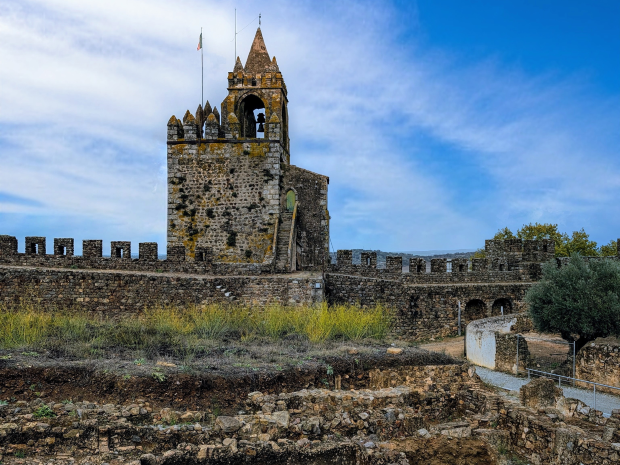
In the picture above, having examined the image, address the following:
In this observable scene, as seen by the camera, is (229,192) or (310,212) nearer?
(229,192)

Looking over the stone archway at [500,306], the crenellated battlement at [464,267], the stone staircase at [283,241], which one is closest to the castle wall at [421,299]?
the stone archway at [500,306]

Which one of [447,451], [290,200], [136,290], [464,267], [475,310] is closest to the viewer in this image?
[447,451]

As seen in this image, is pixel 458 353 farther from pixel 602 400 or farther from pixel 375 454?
pixel 375 454

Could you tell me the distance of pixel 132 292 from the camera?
770 inches

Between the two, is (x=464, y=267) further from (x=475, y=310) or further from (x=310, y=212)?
(x=310, y=212)

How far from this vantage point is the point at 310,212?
25688mm

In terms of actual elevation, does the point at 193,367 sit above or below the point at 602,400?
above

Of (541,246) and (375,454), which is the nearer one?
(375,454)

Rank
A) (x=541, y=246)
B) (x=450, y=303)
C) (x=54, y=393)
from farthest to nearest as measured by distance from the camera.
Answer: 1. (x=541, y=246)
2. (x=450, y=303)
3. (x=54, y=393)

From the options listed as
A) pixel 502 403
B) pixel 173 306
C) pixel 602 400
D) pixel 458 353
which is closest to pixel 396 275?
pixel 458 353

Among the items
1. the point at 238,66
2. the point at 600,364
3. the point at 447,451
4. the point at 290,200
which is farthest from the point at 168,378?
the point at 238,66

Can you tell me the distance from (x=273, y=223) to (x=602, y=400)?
51.1 feet

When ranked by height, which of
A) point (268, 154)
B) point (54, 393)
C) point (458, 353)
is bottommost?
point (458, 353)

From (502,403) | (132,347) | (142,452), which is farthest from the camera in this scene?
(132,347)
